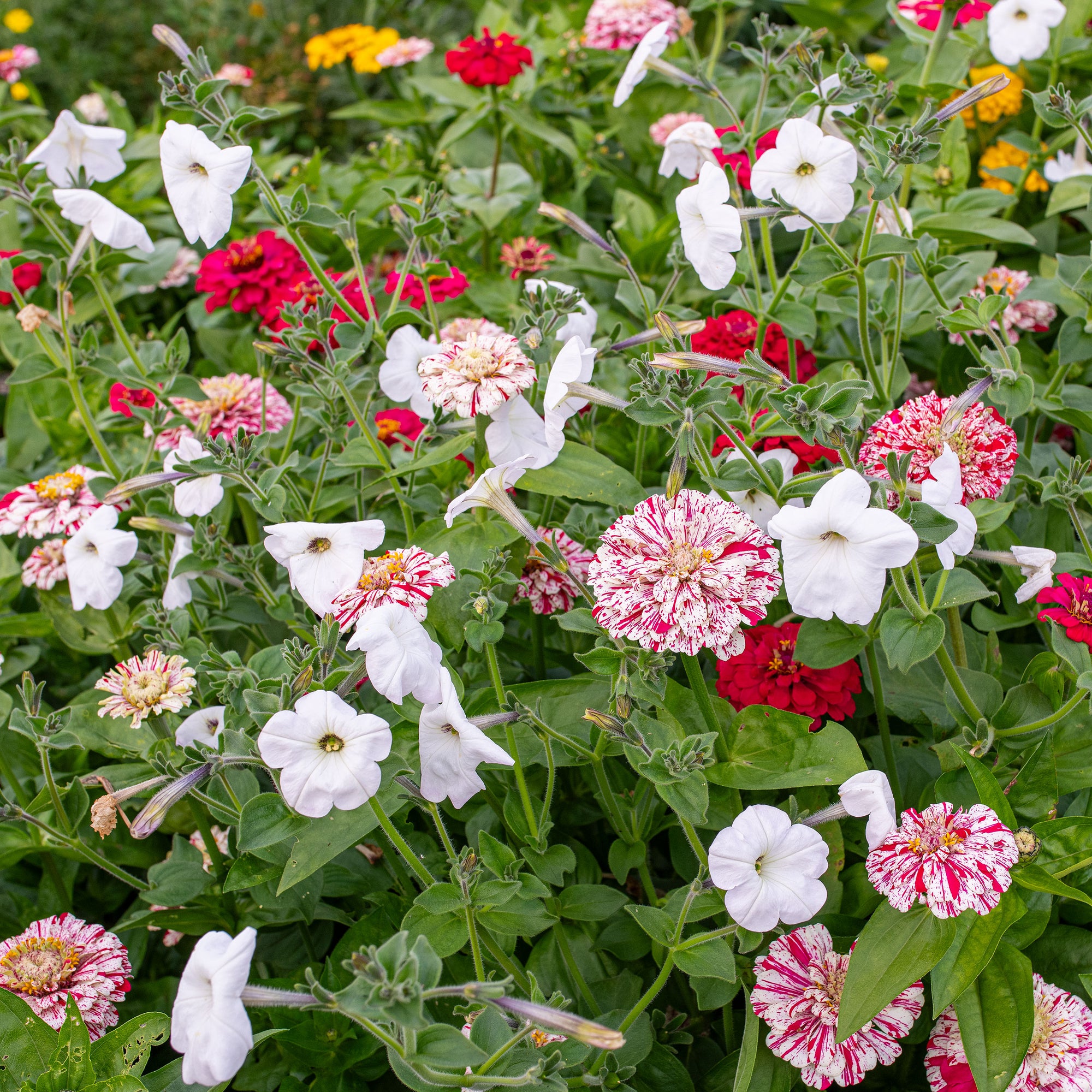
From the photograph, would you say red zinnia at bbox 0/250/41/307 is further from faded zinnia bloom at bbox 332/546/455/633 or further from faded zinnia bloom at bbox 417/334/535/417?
faded zinnia bloom at bbox 332/546/455/633

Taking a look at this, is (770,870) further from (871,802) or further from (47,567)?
(47,567)

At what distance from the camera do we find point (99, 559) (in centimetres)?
176

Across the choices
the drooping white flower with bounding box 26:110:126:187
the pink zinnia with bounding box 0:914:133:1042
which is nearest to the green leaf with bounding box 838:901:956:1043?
the pink zinnia with bounding box 0:914:133:1042

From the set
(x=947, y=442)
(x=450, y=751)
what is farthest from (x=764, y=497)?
(x=450, y=751)

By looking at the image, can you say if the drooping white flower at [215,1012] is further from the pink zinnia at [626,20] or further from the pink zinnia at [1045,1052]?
Answer: the pink zinnia at [626,20]

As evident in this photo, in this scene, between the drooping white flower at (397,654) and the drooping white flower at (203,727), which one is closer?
the drooping white flower at (397,654)

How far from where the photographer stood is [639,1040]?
1409 mm

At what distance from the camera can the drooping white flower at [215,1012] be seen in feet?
3.32

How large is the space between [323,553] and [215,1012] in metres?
0.58

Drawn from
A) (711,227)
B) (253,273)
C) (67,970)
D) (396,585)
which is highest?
(711,227)

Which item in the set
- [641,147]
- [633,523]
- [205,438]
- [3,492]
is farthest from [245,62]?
[633,523]

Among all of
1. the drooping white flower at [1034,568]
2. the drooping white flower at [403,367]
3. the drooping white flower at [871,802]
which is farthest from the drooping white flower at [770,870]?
the drooping white flower at [403,367]

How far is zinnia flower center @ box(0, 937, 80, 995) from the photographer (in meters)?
1.54

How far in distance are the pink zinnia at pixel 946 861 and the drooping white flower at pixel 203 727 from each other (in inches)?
37.6
